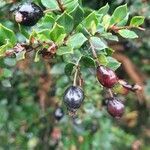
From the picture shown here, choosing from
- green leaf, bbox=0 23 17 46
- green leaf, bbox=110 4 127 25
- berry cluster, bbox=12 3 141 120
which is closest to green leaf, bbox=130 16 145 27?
green leaf, bbox=110 4 127 25

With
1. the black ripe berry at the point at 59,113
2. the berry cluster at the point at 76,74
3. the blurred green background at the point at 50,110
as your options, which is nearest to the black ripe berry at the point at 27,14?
the berry cluster at the point at 76,74

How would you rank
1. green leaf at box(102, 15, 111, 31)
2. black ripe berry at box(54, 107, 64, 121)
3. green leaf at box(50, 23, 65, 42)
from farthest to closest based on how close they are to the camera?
black ripe berry at box(54, 107, 64, 121), green leaf at box(102, 15, 111, 31), green leaf at box(50, 23, 65, 42)

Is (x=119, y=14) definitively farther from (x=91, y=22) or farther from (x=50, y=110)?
(x=50, y=110)

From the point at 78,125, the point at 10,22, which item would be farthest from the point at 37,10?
the point at 78,125

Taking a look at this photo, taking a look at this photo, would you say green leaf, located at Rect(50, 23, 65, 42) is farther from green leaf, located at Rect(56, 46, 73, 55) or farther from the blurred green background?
the blurred green background

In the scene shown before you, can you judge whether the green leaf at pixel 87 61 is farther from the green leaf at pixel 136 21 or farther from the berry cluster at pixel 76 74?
the green leaf at pixel 136 21

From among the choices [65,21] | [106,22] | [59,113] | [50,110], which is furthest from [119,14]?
[50,110]
